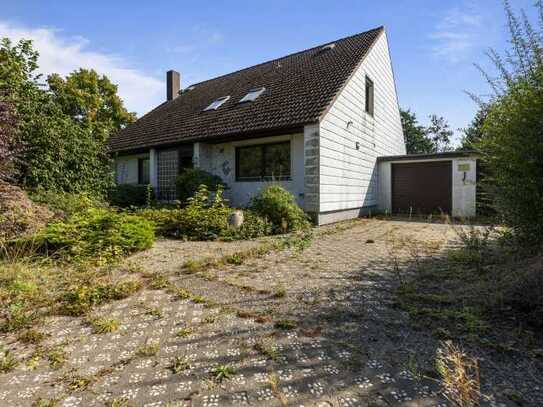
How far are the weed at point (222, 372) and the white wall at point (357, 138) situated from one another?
7169mm

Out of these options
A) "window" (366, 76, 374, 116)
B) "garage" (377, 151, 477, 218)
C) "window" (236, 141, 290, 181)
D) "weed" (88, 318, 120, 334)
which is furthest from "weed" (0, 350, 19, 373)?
"window" (366, 76, 374, 116)

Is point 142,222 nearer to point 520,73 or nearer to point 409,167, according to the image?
point 520,73

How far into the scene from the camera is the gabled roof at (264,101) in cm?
952

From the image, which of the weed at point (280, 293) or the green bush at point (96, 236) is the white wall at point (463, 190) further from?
the green bush at point (96, 236)

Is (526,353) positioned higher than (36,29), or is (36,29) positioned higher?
(36,29)

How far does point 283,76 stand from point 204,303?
37.6 ft

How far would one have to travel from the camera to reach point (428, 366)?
1.95 meters

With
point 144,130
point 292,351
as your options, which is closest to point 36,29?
point 144,130

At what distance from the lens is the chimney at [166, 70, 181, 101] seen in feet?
62.2

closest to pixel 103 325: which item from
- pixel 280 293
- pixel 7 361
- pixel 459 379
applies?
pixel 7 361

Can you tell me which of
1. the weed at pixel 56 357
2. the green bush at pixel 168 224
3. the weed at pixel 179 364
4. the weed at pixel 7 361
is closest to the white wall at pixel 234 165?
the green bush at pixel 168 224

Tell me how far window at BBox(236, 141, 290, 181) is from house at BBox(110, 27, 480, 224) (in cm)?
4

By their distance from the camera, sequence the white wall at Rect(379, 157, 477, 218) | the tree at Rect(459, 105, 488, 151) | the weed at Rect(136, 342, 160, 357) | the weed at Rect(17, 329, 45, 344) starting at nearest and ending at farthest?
1. the weed at Rect(136, 342, 160, 357)
2. the weed at Rect(17, 329, 45, 344)
3. the tree at Rect(459, 105, 488, 151)
4. the white wall at Rect(379, 157, 477, 218)

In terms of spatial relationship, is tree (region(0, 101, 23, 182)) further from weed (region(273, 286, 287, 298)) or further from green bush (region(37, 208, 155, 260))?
weed (region(273, 286, 287, 298))
